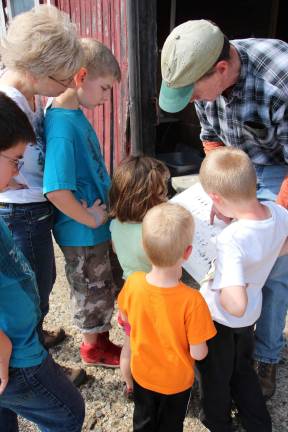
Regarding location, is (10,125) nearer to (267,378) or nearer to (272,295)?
(272,295)

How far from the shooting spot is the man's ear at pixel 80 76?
1846mm

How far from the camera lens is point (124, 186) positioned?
181 cm

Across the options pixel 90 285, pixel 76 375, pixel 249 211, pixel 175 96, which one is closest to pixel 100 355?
pixel 76 375

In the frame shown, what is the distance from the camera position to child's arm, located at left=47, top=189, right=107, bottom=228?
1.79m

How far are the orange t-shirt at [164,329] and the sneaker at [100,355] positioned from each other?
2.65 feet

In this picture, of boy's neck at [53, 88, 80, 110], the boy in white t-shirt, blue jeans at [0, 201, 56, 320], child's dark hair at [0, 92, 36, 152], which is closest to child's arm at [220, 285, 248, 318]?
the boy in white t-shirt

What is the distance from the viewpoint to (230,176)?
1429 millimetres

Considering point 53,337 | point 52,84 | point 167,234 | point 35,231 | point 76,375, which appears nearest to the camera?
Result: point 167,234

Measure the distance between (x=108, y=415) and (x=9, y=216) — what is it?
3.86 feet

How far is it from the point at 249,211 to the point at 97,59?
40.8 inches

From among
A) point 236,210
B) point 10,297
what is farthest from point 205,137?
point 10,297

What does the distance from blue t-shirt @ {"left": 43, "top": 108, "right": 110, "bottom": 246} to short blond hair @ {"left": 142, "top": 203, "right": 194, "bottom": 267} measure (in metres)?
0.58

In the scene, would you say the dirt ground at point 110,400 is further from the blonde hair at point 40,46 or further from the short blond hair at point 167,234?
the blonde hair at point 40,46

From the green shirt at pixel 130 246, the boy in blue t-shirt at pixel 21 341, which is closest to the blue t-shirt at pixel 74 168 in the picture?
the green shirt at pixel 130 246
